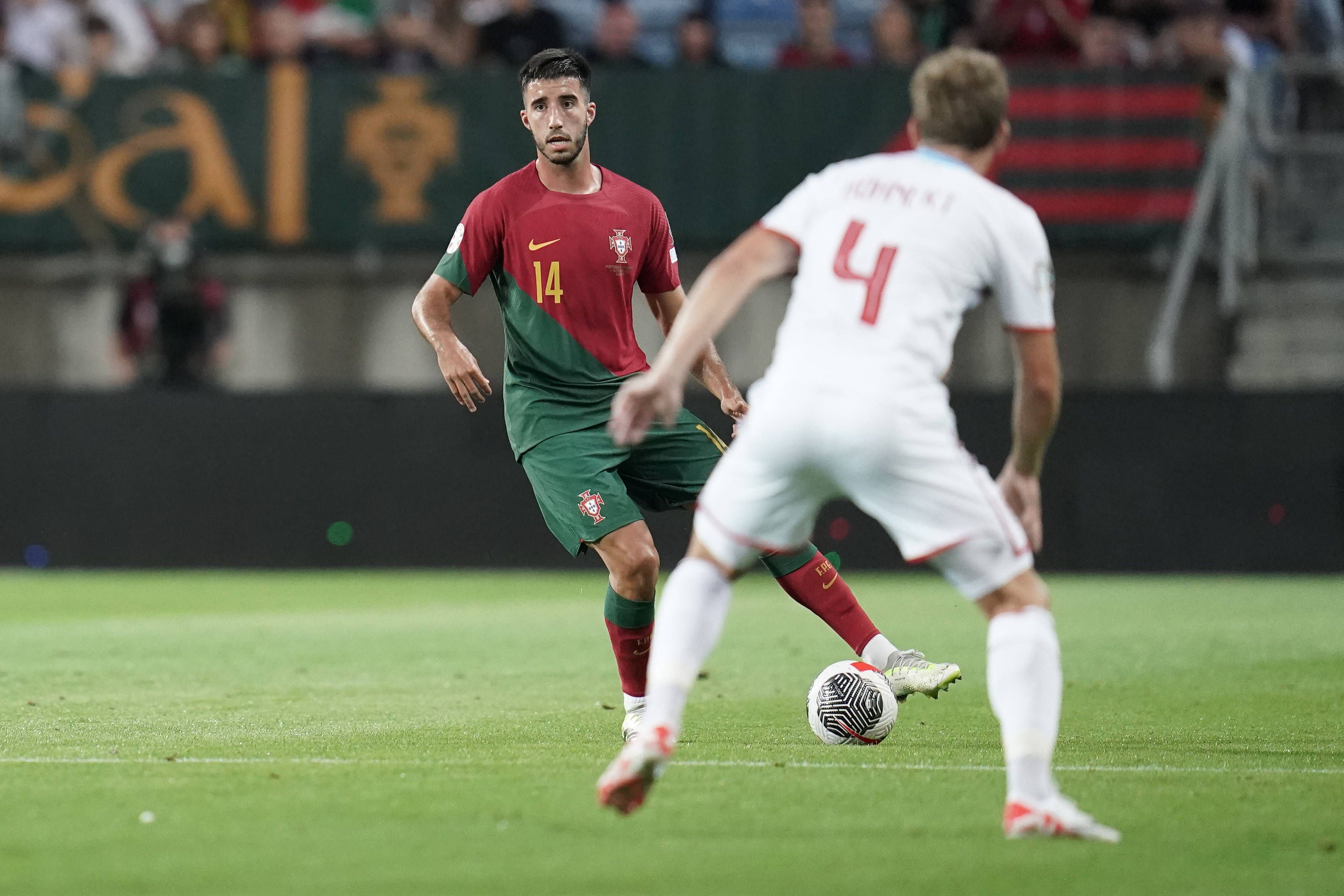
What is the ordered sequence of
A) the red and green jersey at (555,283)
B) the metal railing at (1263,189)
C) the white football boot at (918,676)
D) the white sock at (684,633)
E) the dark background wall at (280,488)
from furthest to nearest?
the dark background wall at (280,488)
the metal railing at (1263,189)
the red and green jersey at (555,283)
the white football boot at (918,676)
the white sock at (684,633)

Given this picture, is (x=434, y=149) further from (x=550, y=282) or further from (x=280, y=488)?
(x=550, y=282)

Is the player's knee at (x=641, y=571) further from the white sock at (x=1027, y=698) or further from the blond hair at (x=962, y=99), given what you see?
the blond hair at (x=962, y=99)

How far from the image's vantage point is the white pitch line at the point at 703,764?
224 inches

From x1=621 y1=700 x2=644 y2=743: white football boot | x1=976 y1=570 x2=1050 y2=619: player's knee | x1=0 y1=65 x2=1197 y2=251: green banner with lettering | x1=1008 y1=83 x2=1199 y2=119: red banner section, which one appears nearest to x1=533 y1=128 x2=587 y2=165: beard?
x1=621 y1=700 x2=644 y2=743: white football boot

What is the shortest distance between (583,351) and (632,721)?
1.30 metres

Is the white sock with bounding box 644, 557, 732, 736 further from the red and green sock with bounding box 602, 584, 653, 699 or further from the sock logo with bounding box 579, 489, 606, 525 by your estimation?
the red and green sock with bounding box 602, 584, 653, 699

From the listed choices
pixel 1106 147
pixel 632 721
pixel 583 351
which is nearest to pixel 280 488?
pixel 1106 147

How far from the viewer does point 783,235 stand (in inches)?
180

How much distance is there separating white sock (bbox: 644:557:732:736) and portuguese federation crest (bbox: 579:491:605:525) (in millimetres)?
1773

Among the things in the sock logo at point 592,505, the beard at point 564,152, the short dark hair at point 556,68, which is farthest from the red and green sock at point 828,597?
the short dark hair at point 556,68

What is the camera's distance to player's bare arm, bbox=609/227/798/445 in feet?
14.7

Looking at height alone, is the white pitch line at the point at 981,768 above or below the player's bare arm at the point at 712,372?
below

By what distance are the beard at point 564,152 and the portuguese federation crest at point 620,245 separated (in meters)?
0.29

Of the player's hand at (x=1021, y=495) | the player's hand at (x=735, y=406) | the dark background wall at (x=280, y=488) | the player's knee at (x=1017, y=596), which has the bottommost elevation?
the dark background wall at (x=280, y=488)
